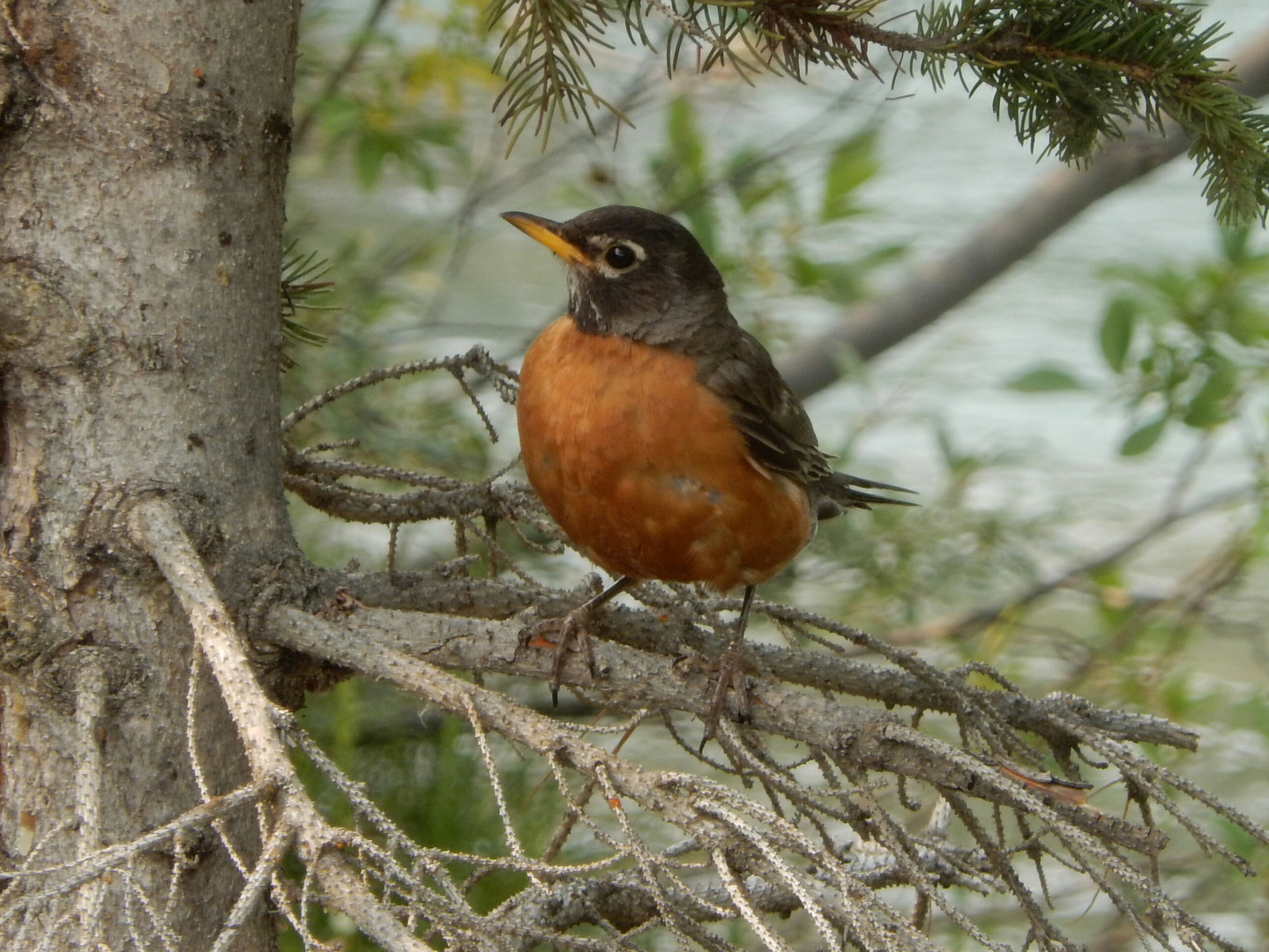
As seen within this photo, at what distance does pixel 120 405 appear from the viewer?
1841mm

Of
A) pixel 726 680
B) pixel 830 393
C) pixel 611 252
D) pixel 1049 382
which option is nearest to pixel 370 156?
pixel 611 252

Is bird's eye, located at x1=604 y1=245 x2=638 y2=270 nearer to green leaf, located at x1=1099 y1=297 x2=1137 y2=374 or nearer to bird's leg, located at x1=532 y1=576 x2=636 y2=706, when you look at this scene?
bird's leg, located at x1=532 y1=576 x2=636 y2=706

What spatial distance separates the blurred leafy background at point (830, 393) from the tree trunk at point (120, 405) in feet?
1.61

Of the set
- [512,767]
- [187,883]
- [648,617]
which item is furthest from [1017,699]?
[512,767]

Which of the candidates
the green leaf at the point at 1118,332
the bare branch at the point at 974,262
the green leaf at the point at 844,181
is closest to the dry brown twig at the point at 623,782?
the green leaf at the point at 1118,332

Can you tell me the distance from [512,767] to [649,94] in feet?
7.44

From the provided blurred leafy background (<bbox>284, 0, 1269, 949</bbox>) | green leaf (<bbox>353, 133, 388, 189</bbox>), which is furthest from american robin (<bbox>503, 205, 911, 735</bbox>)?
green leaf (<bbox>353, 133, 388, 189</bbox>)

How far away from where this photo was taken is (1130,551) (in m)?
4.71

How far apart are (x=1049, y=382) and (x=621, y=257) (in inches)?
63.2

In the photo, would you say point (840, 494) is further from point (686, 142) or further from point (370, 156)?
point (370, 156)

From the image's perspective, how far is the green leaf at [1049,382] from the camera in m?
3.76

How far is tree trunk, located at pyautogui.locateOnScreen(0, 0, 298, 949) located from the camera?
1.77m

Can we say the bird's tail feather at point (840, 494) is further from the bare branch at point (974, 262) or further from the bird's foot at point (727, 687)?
the bare branch at point (974, 262)

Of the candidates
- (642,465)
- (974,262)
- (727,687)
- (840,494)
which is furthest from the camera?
(974,262)
